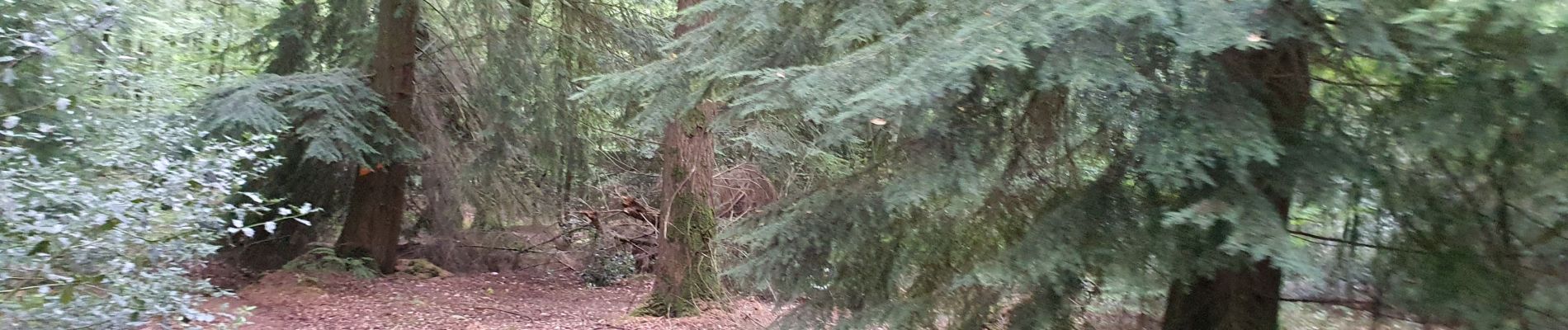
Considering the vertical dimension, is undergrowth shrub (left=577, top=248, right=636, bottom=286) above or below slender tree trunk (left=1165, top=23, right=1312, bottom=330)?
below

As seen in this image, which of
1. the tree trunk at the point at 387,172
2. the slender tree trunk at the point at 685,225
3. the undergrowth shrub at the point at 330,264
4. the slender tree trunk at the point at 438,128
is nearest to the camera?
the slender tree trunk at the point at 685,225

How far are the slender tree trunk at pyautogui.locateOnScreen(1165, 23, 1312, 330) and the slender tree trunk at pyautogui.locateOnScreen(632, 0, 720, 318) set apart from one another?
15.3 ft

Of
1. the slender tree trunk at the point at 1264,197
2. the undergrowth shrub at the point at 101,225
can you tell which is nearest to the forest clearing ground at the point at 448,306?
the slender tree trunk at the point at 1264,197

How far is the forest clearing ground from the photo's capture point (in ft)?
28.9

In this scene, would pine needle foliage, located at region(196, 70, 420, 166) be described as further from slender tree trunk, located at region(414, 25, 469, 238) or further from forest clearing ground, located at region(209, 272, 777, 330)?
forest clearing ground, located at region(209, 272, 777, 330)

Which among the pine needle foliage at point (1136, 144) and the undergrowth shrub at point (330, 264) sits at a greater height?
the pine needle foliage at point (1136, 144)

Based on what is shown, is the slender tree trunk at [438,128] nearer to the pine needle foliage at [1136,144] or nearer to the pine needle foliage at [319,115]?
the pine needle foliage at [319,115]

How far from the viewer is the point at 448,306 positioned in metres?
10.3

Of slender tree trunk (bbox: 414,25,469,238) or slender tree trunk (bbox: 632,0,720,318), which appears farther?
slender tree trunk (bbox: 414,25,469,238)

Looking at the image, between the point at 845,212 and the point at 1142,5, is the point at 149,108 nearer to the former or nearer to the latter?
the point at 845,212

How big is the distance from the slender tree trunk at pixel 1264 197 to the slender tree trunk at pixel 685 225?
15.3ft

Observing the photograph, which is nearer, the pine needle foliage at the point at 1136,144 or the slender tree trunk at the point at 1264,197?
the pine needle foliage at the point at 1136,144

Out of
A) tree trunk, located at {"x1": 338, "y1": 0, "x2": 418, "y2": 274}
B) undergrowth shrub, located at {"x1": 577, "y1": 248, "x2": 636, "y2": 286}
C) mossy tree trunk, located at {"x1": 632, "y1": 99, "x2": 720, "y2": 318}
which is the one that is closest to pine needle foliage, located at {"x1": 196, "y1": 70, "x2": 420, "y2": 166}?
tree trunk, located at {"x1": 338, "y1": 0, "x2": 418, "y2": 274}

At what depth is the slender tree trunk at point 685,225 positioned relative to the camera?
8.64m
